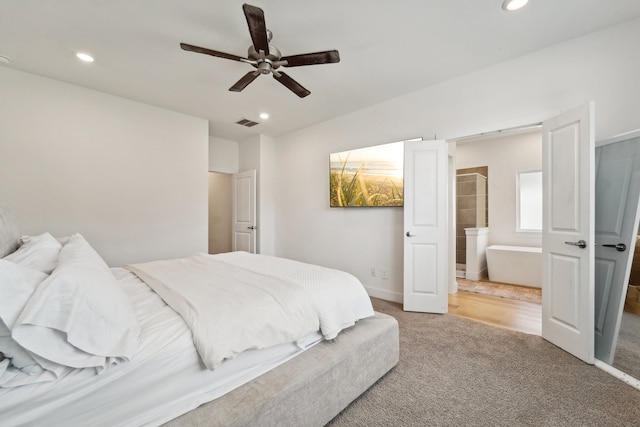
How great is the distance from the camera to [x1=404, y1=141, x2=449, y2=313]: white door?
3061 millimetres

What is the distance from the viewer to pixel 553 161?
2361 millimetres

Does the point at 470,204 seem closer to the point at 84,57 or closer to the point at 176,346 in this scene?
the point at 176,346

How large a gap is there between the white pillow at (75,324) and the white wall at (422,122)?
3090 mm

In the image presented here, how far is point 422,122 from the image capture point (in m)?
3.32

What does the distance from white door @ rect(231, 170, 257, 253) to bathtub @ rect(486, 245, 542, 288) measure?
14.0ft

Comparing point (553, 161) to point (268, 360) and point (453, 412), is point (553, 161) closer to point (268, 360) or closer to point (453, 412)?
point (453, 412)

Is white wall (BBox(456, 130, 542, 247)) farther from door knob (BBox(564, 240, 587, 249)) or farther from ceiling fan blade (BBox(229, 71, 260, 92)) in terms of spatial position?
ceiling fan blade (BBox(229, 71, 260, 92))

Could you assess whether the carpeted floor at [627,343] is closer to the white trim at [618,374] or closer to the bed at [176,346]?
the white trim at [618,374]

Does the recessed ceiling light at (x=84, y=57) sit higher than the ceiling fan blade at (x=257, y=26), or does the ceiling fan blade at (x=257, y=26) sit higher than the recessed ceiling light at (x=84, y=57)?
the recessed ceiling light at (x=84, y=57)

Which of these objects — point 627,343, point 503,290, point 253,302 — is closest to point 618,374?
A: point 627,343

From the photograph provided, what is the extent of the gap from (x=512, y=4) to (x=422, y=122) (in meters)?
1.42

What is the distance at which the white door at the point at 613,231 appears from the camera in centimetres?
199

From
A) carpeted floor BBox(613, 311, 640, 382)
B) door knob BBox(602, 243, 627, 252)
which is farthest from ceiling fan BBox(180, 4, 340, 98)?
carpeted floor BBox(613, 311, 640, 382)

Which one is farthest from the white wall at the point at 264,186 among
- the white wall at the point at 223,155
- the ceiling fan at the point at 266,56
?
the ceiling fan at the point at 266,56
